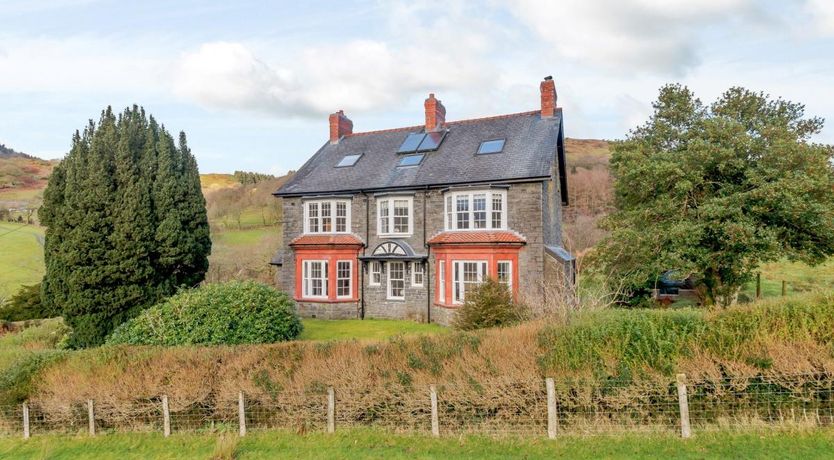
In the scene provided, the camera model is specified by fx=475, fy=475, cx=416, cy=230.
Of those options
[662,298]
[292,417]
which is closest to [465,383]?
[292,417]

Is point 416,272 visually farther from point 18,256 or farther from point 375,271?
point 18,256

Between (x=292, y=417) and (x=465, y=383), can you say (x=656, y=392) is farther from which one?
(x=292, y=417)

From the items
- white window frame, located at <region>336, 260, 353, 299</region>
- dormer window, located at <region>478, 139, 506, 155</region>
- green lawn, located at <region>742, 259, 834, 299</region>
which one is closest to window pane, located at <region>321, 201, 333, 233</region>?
white window frame, located at <region>336, 260, 353, 299</region>

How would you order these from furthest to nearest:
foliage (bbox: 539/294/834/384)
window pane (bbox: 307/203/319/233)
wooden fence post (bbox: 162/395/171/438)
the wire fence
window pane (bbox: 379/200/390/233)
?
window pane (bbox: 307/203/319/233), window pane (bbox: 379/200/390/233), wooden fence post (bbox: 162/395/171/438), foliage (bbox: 539/294/834/384), the wire fence

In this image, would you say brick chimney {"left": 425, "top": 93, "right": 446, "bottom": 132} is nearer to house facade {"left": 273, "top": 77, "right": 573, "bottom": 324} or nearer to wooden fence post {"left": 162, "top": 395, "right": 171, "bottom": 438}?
house facade {"left": 273, "top": 77, "right": 573, "bottom": 324}

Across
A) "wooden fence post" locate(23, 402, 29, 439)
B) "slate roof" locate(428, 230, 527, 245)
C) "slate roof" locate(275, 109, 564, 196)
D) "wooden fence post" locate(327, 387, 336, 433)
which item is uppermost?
"slate roof" locate(275, 109, 564, 196)

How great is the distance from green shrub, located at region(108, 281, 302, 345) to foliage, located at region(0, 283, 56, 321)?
14.3m

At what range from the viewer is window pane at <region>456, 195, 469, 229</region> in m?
20.8

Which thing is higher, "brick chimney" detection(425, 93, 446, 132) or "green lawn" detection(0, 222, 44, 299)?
"brick chimney" detection(425, 93, 446, 132)

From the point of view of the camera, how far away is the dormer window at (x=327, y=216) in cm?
2361

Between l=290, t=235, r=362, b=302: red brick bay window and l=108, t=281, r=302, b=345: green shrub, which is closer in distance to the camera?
l=108, t=281, r=302, b=345: green shrub

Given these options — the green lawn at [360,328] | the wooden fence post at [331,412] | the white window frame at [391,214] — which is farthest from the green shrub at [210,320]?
the white window frame at [391,214]

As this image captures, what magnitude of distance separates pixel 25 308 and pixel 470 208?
79.9 ft

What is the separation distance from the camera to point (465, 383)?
1012 centimetres
